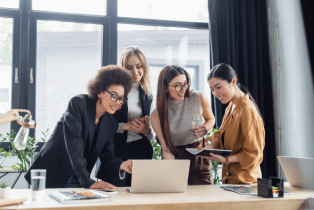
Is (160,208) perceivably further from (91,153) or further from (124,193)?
(91,153)

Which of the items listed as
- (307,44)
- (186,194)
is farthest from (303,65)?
(186,194)

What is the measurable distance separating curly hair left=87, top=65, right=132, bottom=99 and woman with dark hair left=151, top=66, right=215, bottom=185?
14.8 inches

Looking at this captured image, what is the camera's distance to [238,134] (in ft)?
7.72

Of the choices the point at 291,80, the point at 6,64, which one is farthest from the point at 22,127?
the point at 291,80

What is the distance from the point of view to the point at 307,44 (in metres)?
3.35

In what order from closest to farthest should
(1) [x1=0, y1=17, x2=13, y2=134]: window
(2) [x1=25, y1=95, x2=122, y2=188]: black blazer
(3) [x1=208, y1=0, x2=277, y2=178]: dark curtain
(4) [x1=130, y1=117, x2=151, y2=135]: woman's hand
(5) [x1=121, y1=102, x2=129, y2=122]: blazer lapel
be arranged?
(2) [x1=25, y1=95, x2=122, y2=188]: black blazer → (4) [x1=130, y1=117, x2=151, y2=135]: woman's hand → (5) [x1=121, y1=102, x2=129, y2=122]: blazer lapel → (1) [x1=0, y1=17, x2=13, y2=134]: window → (3) [x1=208, y1=0, x2=277, y2=178]: dark curtain

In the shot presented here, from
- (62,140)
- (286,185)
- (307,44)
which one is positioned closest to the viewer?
(62,140)

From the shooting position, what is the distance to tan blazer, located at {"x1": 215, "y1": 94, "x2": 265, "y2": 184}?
88.2 inches

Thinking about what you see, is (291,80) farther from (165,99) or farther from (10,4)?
(10,4)

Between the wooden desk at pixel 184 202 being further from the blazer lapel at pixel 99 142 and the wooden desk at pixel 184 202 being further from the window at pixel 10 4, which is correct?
the window at pixel 10 4

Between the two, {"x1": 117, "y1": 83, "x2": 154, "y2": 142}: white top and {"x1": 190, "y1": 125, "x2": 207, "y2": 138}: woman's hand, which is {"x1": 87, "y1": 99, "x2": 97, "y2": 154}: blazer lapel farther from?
{"x1": 190, "y1": 125, "x2": 207, "y2": 138}: woman's hand

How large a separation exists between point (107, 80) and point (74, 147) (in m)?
0.50

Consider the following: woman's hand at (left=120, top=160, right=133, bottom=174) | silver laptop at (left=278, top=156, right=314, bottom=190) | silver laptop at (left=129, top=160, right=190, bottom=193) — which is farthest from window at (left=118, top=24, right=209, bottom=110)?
silver laptop at (left=129, top=160, right=190, bottom=193)

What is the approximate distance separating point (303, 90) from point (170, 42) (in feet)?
5.75
